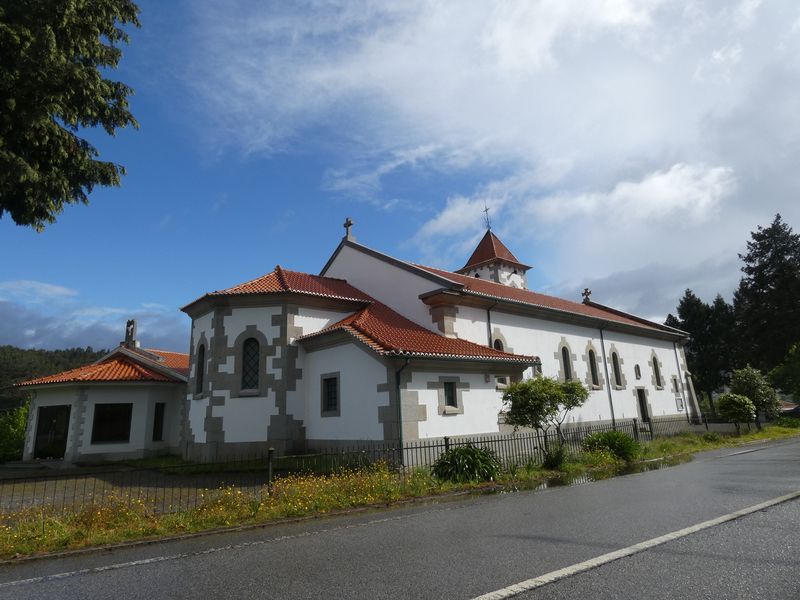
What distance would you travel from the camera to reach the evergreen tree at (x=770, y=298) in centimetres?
4184

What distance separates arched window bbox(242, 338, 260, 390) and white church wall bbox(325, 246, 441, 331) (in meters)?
6.34

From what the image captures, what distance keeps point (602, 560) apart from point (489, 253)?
33776 millimetres

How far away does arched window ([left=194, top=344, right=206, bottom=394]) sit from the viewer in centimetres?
1912

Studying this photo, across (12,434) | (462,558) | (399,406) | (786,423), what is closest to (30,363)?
(12,434)

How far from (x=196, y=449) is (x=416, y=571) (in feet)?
49.6

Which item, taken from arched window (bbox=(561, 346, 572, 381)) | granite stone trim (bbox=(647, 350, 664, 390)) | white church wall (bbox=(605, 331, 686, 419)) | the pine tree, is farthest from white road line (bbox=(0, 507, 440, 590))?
the pine tree

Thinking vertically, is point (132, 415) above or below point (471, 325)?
below

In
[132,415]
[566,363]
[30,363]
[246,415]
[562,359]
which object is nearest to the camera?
[246,415]

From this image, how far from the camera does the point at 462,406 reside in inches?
632

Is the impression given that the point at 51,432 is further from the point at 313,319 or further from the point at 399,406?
the point at 399,406

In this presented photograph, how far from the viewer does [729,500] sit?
29.7 ft

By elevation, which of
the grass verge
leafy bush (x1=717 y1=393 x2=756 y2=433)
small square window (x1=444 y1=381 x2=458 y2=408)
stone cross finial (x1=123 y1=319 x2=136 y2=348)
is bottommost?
the grass verge

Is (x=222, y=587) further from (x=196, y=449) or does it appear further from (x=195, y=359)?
(x=195, y=359)

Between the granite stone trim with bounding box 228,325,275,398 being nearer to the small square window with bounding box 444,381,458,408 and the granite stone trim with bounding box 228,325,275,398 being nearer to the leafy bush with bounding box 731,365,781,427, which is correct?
the small square window with bounding box 444,381,458,408
